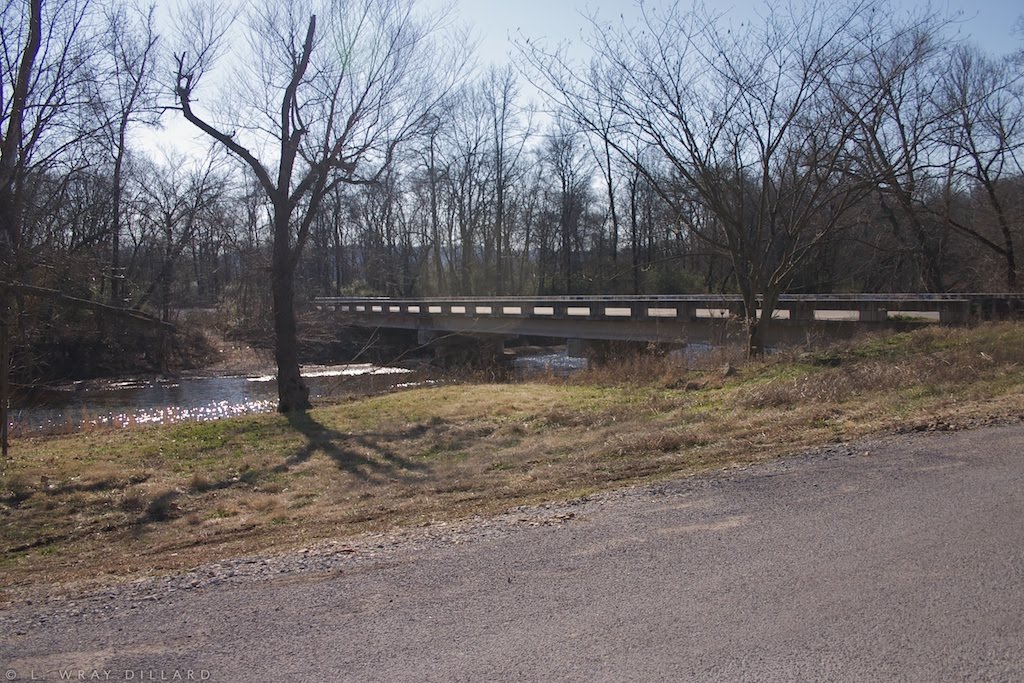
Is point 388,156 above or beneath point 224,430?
above

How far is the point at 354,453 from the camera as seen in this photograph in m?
11.7

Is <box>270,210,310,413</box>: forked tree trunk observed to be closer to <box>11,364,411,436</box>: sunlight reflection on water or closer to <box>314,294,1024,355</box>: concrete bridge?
<box>11,364,411,436</box>: sunlight reflection on water

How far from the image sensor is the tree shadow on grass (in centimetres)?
1031

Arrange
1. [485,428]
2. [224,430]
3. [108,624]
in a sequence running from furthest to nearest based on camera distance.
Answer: [224,430] < [485,428] < [108,624]

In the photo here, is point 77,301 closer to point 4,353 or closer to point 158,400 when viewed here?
point 4,353

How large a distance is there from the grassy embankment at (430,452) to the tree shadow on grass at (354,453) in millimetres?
51

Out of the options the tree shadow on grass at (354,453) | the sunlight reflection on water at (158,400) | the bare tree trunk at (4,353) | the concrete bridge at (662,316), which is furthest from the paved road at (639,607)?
the concrete bridge at (662,316)

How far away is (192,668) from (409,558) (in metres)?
1.81

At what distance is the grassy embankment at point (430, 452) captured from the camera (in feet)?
24.6

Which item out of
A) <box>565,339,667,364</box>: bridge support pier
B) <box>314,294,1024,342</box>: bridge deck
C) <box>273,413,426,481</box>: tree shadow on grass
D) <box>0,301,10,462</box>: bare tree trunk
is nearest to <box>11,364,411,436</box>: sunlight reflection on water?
<box>314,294,1024,342</box>: bridge deck

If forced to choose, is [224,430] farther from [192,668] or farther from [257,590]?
[192,668]

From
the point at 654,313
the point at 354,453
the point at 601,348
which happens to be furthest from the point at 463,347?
the point at 354,453

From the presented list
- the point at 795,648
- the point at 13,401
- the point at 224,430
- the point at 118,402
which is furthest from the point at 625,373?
the point at 118,402

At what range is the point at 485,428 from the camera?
12.5 m
